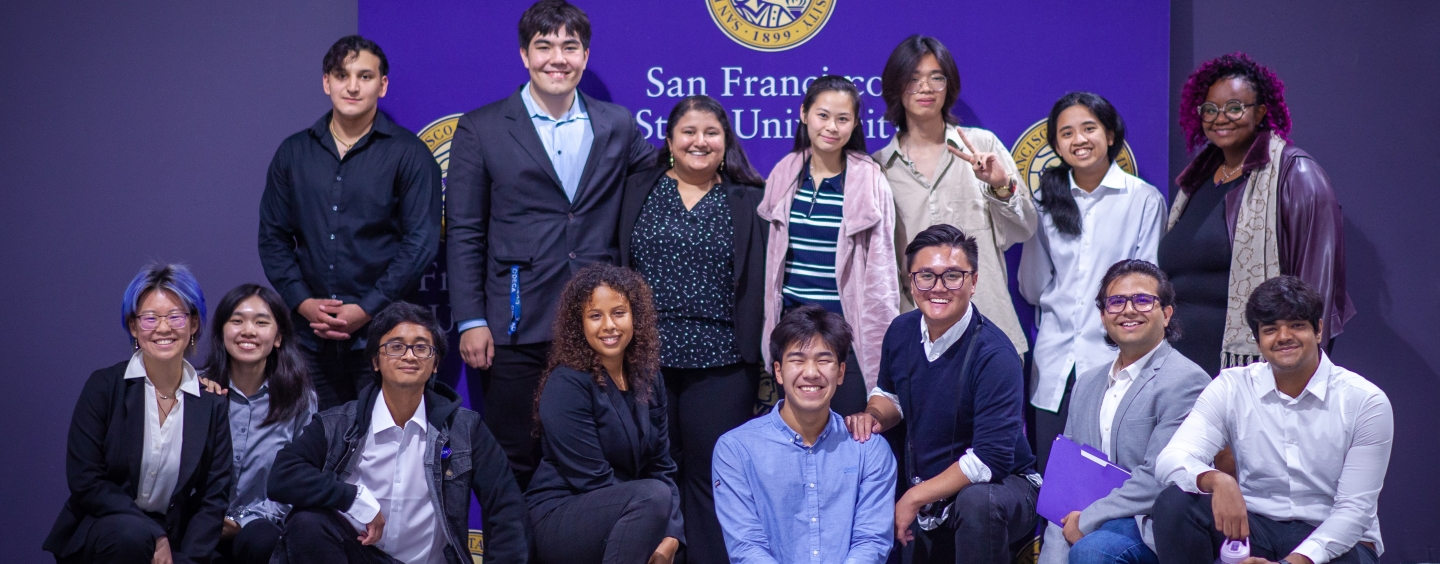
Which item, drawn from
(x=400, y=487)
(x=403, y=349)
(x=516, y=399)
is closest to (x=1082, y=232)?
(x=516, y=399)

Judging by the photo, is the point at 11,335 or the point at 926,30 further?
the point at 11,335

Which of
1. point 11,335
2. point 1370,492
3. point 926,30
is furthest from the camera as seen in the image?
Answer: point 11,335

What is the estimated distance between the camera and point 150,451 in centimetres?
326

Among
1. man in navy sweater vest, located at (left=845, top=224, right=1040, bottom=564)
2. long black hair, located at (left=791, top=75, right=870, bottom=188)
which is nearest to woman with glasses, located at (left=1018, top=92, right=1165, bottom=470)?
man in navy sweater vest, located at (left=845, top=224, right=1040, bottom=564)

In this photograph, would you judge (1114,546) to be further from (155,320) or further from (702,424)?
(155,320)

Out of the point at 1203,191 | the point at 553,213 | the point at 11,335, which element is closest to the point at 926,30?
the point at 1203,191

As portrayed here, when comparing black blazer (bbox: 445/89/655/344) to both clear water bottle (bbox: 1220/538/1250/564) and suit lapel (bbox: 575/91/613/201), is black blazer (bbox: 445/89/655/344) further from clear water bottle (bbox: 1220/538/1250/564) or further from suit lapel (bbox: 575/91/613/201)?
clear water bottle (bbox: 1220/538/1250/564)

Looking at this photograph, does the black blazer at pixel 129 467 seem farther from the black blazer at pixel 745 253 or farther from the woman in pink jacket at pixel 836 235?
the woman in pink jacket at pixel 836 235

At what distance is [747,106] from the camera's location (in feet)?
13.7

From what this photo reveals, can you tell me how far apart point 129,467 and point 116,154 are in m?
1.71

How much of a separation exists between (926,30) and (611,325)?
1.71 meters

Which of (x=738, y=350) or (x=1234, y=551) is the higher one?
(x=738, y=350)

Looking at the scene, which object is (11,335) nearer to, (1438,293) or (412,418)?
A: (412,418)

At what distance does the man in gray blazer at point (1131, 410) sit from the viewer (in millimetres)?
3002
